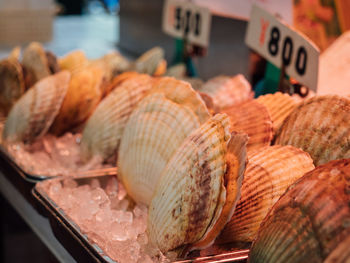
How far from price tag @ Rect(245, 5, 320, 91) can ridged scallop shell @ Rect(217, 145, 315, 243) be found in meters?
0.43

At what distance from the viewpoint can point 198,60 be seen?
213 cm

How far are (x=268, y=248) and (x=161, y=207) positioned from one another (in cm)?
21

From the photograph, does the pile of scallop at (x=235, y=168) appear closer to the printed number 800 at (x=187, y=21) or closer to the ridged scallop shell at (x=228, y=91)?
the ridged scallop shell at (x=228, y=91)

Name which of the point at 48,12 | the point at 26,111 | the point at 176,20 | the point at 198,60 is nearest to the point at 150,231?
the point at 26,111

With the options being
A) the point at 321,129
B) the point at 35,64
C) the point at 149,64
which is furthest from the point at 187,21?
the point at 321,129

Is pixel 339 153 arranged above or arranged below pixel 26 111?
above

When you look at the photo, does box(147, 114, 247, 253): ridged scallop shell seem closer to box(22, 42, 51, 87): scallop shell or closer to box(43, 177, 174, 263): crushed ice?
box(43, 177, 174, 263): crushed ice

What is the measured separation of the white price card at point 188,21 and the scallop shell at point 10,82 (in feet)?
2.00

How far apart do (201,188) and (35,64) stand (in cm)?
97

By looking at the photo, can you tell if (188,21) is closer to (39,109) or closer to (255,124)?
(39,109)

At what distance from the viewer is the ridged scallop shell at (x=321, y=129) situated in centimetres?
80

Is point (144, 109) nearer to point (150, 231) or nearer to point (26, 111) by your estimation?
point (150, 231)

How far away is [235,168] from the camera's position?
71cm

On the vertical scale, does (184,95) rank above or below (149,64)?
above
